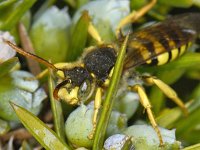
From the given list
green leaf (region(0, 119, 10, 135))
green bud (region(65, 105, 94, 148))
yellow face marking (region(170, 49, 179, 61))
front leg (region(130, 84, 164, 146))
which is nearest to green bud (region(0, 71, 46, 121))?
green leaf (region(0, 119, 10, 135))

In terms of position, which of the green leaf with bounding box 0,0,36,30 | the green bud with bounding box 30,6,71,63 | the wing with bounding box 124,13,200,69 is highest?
the green leaf with bounding box 0,0,36,30

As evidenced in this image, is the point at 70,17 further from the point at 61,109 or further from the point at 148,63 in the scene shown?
the point at 61,109

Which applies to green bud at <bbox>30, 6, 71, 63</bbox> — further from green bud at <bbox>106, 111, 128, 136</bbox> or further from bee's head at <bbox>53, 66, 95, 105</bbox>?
green bud at <bbox>106, 111, 128, 136</bbox>

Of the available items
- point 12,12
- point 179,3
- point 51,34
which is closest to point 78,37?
point 51,34

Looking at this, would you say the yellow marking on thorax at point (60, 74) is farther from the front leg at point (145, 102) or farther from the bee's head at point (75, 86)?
the front leg at point (145, 102)

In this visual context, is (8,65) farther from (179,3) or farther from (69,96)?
(179,3)

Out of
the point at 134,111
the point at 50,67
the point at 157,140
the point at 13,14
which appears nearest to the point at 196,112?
the point at 134,111

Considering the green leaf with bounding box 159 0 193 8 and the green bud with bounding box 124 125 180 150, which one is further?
the green leaf with bounding box 159 0 193 8
